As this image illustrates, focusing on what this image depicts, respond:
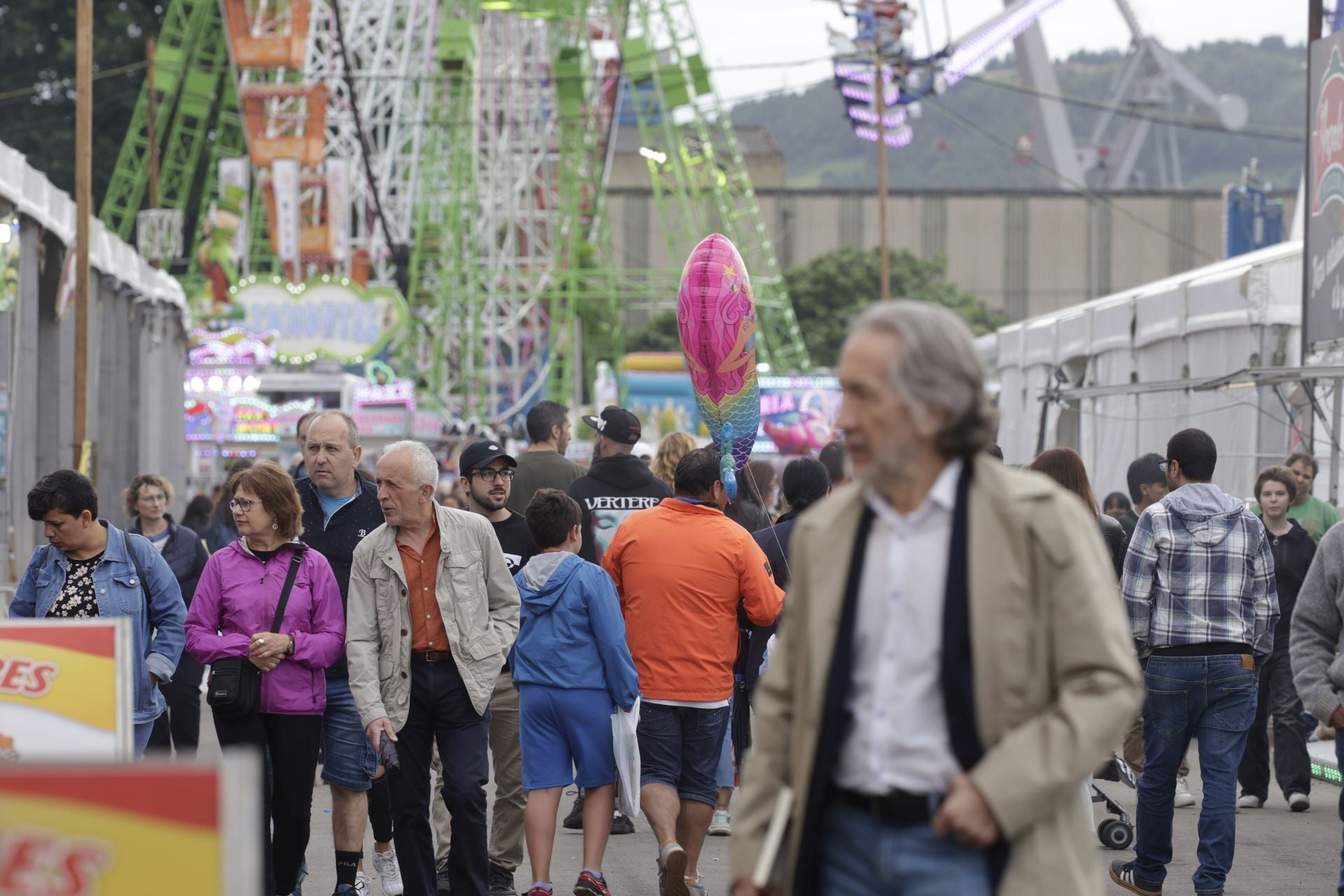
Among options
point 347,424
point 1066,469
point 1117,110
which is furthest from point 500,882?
point 1117,110

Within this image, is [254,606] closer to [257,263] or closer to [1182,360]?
[1182,360]

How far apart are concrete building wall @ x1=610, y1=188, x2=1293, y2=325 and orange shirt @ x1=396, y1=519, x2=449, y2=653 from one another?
266 feet

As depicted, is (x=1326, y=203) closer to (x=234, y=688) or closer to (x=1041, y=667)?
(x=234, y=688)

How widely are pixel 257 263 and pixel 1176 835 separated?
60.3 m

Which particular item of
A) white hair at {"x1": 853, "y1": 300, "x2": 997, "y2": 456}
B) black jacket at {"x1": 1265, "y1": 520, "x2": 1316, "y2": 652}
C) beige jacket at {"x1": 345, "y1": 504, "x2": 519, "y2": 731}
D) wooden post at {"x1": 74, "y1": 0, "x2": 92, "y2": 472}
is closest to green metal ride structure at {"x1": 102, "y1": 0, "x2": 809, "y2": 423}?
wooden post at {"x1": 74, "y1": 0, "x2": 92, "y2": 472}

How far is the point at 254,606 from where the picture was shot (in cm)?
664

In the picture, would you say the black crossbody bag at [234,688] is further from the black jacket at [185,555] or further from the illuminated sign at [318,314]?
the illuminated sign at [318,314]

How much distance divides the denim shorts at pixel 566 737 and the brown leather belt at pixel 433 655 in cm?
56

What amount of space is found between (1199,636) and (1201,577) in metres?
0.23

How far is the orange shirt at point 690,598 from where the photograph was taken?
7207 millimetres

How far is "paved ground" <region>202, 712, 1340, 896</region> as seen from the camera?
790 cm

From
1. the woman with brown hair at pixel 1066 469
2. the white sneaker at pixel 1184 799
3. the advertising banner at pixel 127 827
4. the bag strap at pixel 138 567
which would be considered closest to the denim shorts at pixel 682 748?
the woman with brown hair at pixel 1066 469

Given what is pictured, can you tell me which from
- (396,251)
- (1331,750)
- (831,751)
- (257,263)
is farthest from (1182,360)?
(257,263)

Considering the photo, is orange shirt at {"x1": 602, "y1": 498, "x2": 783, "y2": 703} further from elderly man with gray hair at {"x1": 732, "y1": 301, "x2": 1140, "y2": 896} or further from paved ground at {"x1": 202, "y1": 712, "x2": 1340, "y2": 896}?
elderly man with gray hair at {"x1": 732, "y1": 301, "x2": 1140, "y2": 896}
